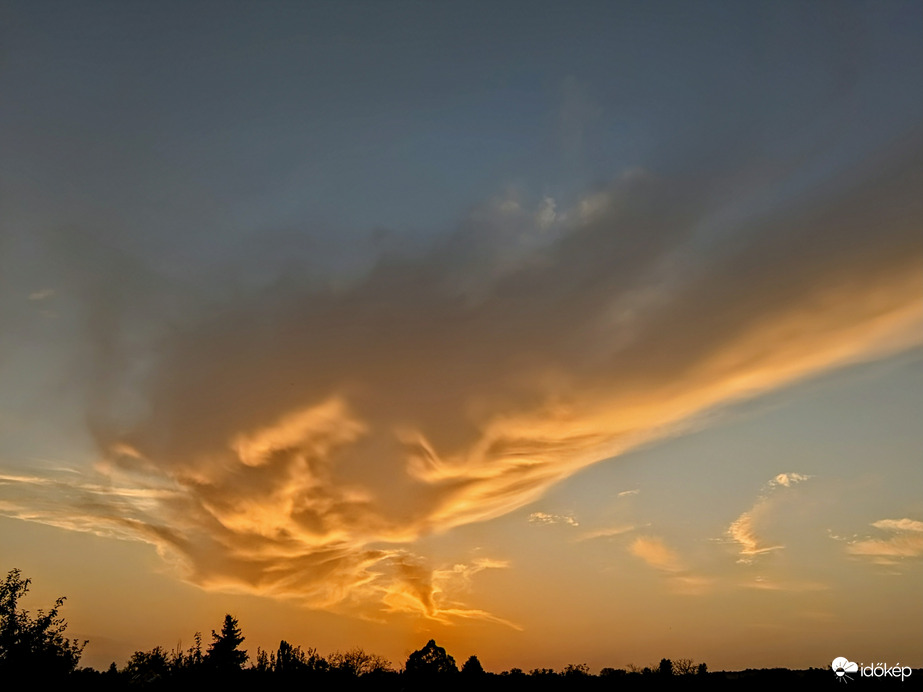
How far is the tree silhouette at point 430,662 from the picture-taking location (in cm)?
13362

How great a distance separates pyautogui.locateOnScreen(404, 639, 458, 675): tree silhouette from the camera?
13362 centimetres

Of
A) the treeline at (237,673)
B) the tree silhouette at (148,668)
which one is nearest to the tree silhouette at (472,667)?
the treeline at (237,673)

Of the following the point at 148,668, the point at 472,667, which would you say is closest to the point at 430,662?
the point at 472,667

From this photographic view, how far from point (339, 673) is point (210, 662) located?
2423 cm

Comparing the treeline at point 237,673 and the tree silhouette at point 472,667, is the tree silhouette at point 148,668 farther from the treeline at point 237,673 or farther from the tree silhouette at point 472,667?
the tree silhouette at point 472,667

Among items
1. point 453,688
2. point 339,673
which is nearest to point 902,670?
point 453,688

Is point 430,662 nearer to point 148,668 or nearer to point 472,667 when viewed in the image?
point 472,667

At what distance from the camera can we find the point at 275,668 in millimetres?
136125

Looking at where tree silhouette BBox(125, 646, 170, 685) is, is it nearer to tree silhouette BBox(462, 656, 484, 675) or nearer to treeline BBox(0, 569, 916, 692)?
treeline BBox(0, 569, 916, 692)

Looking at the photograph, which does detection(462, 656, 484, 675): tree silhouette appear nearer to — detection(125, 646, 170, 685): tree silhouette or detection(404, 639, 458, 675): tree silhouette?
detection(404, 639, 458, 675): tree silhouette

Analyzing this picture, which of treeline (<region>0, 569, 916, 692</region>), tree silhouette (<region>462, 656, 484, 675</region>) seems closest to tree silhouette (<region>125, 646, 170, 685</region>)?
treeline (<region>0, 569, 916, 692</region>)

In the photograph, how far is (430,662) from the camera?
13588cm

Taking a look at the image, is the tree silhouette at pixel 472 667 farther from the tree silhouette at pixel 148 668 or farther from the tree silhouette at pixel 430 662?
the tree silhouette at pixel 148 668

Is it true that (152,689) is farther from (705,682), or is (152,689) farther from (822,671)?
(822,671)
